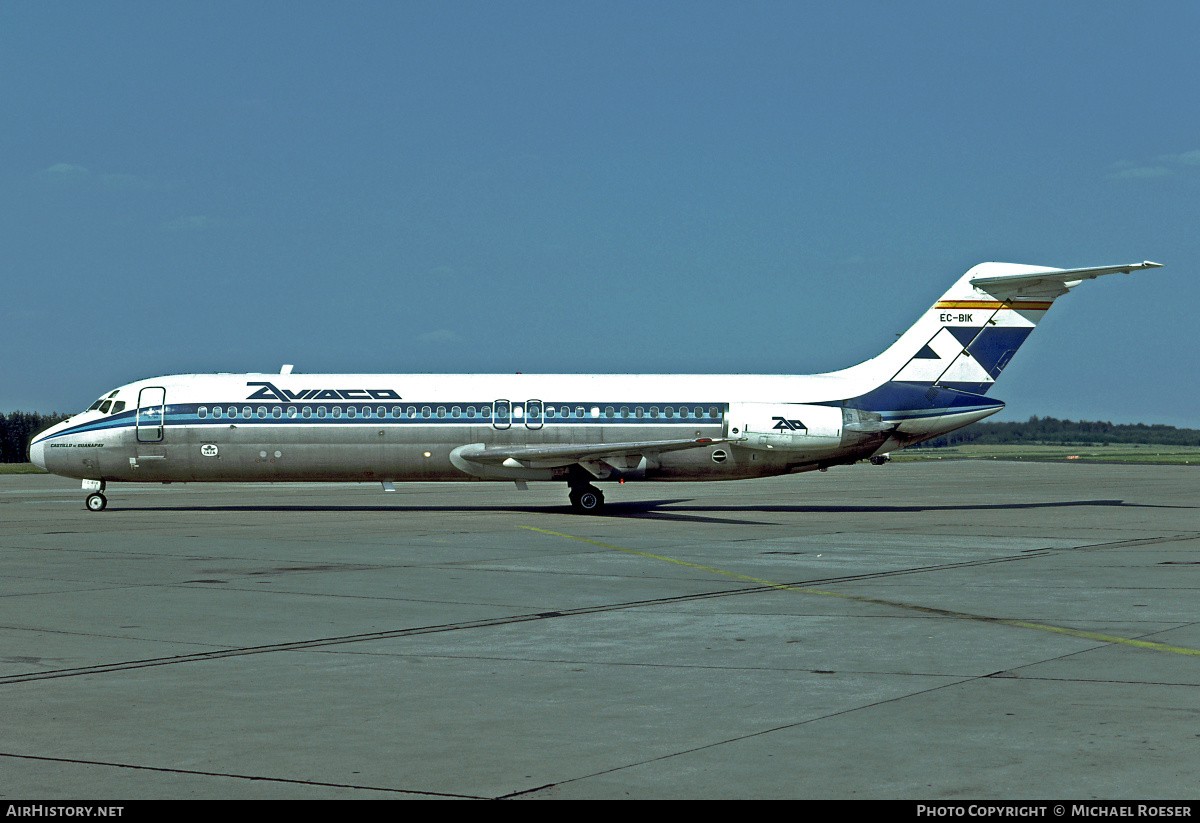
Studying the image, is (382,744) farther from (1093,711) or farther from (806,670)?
(1093,711)

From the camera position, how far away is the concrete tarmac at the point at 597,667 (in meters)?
7.41

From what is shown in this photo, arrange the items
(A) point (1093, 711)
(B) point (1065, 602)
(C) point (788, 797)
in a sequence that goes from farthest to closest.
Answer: (B) point (1065, 602)
(A) point (1093, 711)
(C) point (788, 797)

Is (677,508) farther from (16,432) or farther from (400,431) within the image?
(16,432)

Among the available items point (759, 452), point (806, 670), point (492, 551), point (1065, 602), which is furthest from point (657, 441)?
point (806, 670)

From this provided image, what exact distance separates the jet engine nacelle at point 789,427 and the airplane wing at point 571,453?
811 mm

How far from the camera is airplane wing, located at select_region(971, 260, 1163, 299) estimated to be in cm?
3347

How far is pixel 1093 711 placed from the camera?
9.02 meters

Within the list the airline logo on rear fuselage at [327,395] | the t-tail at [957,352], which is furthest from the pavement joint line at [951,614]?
the t-tail at [957,352]

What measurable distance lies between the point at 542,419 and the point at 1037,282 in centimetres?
1421

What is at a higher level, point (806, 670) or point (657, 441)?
point (657, 441)

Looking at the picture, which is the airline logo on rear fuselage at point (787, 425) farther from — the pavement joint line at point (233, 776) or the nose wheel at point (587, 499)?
the pavement joint line at point (233, 776)

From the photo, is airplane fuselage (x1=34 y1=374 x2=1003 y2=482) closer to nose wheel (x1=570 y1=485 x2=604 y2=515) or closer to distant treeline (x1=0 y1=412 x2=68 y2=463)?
nose wheel (x1=570 y1=485 x2=604 y2=515)

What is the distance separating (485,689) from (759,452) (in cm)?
2437

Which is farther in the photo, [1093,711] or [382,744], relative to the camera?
[1093,711]
